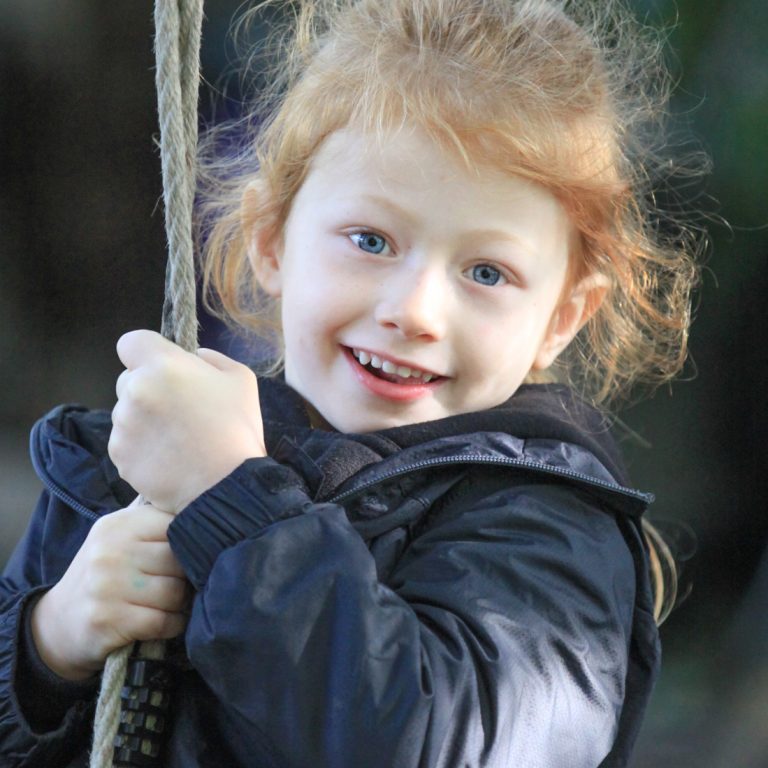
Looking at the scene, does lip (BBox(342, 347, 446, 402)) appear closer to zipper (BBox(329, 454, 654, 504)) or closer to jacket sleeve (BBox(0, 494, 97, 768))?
zipper (BBox(329, 454, 654, 504))

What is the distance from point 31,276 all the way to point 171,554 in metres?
1.48

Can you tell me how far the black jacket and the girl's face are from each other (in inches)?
1.6

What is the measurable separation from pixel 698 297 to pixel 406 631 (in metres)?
1.22

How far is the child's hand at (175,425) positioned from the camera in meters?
1.03

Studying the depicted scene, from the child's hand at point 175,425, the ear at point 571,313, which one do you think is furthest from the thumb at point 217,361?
the ear at point 571,313

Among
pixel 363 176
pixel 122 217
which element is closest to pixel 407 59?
pixel 363 176

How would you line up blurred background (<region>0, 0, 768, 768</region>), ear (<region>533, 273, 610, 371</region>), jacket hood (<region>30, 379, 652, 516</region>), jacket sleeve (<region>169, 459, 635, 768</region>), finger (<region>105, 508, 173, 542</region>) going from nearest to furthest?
1. jacket sleeve (<region>169, 459, 635, 768</region>)
2. finger (<region>105, 508, 173, 542</region>)
3. jacket hood (<region>30, 379, 652, 516</region>)
4. ear (<region>533, 273, 610, 371</region>)
5. blurred background (<region>0, 0, 768, 768</region>)

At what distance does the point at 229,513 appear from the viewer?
1.00 m

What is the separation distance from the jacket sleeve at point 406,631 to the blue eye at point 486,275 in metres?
0.21

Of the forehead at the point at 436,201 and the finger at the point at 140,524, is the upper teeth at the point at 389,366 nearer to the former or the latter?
the forehead at the point at 436,201

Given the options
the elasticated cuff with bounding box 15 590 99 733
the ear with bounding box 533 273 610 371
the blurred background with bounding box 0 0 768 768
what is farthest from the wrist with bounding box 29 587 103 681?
the blurred background with bounding box 0 0 768 768

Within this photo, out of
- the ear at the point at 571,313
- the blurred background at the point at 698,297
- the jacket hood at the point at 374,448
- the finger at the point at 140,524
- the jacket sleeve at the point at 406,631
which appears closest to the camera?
the jacket sleeve at the point at 406,631

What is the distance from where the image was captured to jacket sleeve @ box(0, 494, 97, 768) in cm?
113

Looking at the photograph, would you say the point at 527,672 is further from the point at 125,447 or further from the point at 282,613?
the point at 125,447
